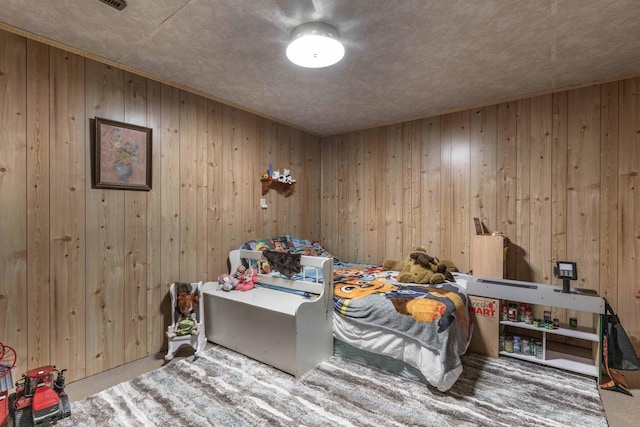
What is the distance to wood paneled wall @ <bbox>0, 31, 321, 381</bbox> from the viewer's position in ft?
6.54

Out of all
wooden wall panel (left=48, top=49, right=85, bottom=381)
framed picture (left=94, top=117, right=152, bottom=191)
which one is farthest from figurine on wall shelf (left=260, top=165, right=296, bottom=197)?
wooden wall panel (left=48, top=49, right=85, bottom=381)

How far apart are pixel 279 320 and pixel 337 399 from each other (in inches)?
26.1

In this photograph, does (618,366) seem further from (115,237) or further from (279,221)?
(115,237)

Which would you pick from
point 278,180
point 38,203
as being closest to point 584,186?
point 278,180

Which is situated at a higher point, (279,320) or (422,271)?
(422,271)

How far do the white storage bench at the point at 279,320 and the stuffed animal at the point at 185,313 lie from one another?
0.18 meters

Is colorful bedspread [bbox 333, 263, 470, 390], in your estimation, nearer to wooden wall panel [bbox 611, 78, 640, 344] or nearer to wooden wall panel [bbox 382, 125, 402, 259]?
wooden wall panel [bbox 382, 125, 402, 259]

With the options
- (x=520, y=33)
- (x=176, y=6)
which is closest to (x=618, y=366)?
(x=520, y=33)

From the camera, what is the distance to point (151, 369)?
241cm

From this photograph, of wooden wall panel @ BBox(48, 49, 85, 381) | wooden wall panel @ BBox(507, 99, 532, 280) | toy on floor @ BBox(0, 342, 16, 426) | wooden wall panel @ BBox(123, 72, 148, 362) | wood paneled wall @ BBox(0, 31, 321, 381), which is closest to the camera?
toy on floor @ BBox(0, 342, 16, 426)

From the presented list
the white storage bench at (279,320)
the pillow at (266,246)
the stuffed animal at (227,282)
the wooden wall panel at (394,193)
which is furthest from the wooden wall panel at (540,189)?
the stuffed animal at (227,282)

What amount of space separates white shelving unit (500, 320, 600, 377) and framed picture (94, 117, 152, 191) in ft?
11.0

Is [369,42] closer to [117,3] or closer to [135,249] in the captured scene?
[117,3]

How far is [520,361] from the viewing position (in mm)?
2533
